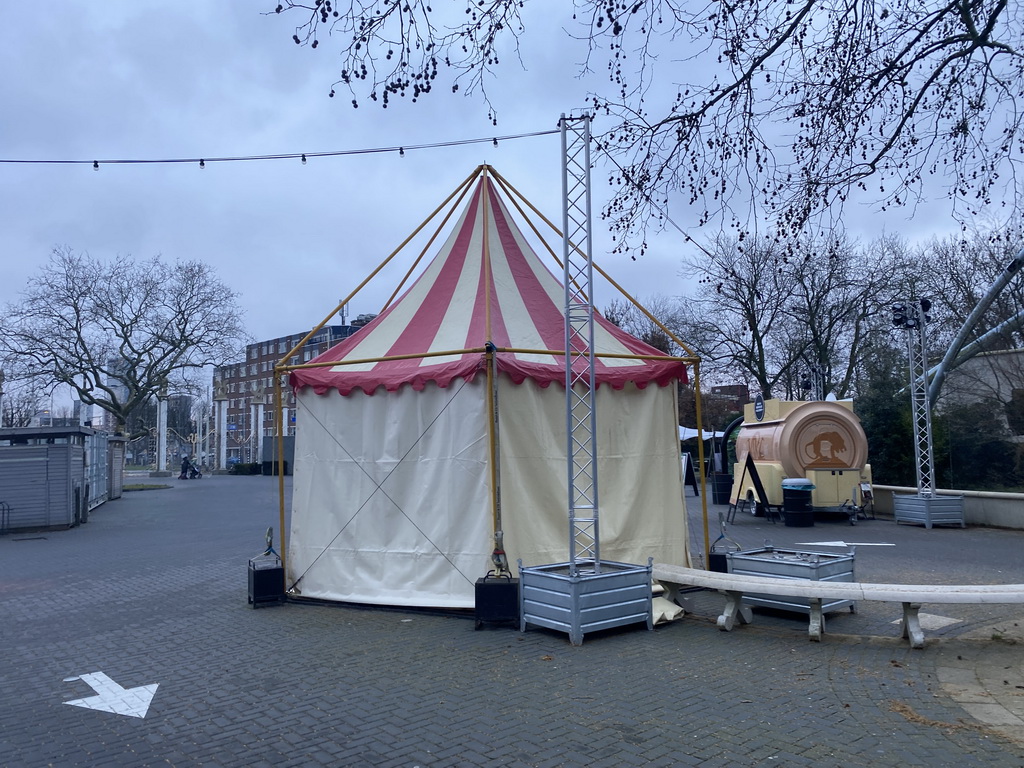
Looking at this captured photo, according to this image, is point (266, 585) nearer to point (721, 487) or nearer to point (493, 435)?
point (493, 435)

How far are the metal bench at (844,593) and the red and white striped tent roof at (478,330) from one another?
2782mm

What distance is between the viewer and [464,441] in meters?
8.40

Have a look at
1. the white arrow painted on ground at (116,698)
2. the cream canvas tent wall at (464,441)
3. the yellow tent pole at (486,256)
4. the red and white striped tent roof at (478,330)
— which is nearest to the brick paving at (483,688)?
the white arrow painted on ground at (116,698)

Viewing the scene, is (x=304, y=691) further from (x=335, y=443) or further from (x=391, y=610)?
(x=335, y=443)

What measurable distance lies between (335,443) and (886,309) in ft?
81.3

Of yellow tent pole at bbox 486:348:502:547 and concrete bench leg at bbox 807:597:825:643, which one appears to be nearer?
concrete bench leg at bbox 807:597:825:643

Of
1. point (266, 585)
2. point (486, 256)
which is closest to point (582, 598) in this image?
point (266, 585)

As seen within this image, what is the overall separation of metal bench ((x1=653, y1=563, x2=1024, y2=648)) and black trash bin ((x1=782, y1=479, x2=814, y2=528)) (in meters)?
11.1

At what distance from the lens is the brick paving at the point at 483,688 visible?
15.2ft

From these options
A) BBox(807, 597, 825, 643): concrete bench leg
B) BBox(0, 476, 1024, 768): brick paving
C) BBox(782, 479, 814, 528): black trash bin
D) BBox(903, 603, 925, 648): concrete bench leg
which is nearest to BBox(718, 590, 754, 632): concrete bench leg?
BBox(0, 476, 1024, 768): brick paving

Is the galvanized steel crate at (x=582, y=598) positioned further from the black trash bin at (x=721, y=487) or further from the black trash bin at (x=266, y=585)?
the black trash bin at (x=721, y=487)

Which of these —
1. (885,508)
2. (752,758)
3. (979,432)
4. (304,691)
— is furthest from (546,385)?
(979,432)

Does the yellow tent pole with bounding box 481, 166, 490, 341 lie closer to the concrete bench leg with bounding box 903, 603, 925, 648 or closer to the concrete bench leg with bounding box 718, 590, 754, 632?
the concrete bench leg with bounding box 718, 590, 754, 632

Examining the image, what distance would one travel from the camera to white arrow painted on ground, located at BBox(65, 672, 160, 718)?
5.52 metres
